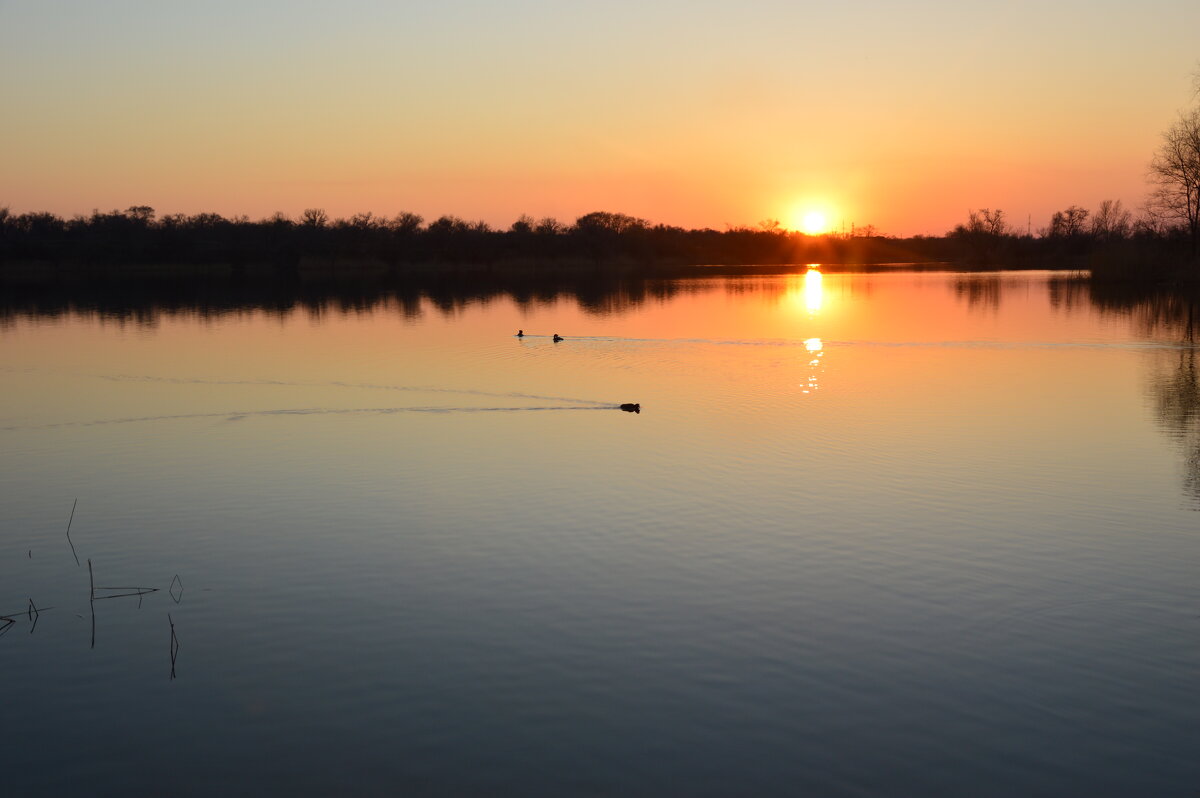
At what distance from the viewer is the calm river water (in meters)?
6.84

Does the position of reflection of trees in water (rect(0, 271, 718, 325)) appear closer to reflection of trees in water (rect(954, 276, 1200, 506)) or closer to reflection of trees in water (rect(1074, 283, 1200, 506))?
reflection of trees in water (rect(954, 276, 1200, 506))

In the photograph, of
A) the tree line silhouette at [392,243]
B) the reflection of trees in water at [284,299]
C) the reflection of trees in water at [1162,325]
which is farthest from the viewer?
the tree line silhouette at [392,243]

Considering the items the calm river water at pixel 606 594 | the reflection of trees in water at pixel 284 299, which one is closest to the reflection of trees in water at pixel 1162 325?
the calm river water at pixel 606 594

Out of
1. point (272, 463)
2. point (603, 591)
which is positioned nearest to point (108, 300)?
point (272, 463)

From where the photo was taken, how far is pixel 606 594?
387 inches

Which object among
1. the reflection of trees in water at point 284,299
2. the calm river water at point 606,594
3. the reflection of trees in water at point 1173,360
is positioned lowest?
the calm river water at point 606,594

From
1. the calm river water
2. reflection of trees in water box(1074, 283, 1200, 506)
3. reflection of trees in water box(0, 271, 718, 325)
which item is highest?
reflection of trees in water box(0, 271, 718, 325)

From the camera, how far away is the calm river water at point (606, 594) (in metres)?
6.84

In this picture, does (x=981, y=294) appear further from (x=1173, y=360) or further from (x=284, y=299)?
(x=284, y=299)

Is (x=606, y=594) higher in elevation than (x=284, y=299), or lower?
lower

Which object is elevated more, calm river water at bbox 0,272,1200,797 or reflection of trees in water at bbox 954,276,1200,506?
reflection of trees in water at bbox 954,276,1200,506

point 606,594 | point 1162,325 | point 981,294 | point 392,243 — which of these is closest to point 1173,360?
point 1162,325

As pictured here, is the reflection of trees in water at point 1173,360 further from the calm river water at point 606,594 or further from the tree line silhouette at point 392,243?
the tree line silhouette at point 392,243

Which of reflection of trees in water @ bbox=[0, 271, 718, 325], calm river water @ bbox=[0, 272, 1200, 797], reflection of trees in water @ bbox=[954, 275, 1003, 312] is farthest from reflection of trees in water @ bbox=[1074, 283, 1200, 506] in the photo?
reflection of trees in water @ bbox=[0, 271, 718, 325]
